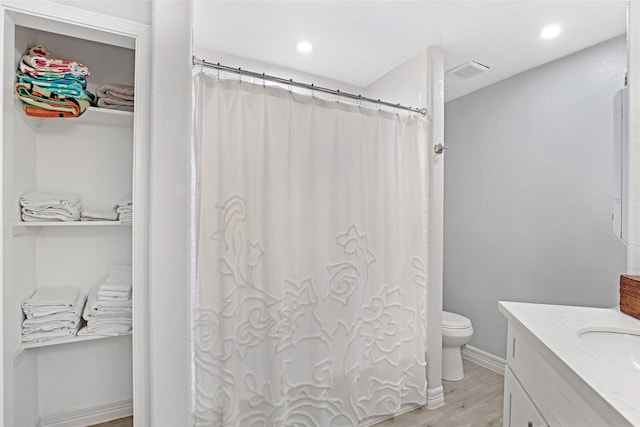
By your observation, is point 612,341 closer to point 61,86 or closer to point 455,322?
point 455,322

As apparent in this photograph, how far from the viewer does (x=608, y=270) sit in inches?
88.9

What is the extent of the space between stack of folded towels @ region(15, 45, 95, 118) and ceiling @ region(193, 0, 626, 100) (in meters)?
0.83

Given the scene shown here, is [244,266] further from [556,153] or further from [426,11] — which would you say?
[556,153]

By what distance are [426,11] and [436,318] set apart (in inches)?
76.1

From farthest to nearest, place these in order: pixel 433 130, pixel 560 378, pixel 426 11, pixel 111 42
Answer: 1. pixel 433 130
2. pixel 426 11
3. pixel 111 42
4. pixel 560 378

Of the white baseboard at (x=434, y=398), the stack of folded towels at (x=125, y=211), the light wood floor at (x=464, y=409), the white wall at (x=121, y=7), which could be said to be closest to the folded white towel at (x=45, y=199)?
the stack of folded towels at (x=125, y=211)

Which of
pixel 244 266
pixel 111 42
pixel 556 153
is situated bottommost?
pixel 244 266

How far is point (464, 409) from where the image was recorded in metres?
2.25

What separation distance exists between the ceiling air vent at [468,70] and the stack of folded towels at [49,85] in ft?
8.14

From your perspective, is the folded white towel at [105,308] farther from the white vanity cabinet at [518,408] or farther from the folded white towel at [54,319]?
the white vanity cabinet at [518,408]

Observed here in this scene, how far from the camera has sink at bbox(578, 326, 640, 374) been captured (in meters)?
0.99

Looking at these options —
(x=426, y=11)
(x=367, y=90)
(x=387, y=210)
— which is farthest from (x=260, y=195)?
(x=367, y=90)

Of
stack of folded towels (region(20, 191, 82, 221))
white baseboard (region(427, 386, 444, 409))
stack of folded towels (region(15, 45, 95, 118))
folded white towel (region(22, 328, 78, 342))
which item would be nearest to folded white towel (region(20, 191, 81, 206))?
stack of folded towels (region(20, 191, 82, 221))

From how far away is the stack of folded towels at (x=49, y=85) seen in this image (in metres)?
1.38
